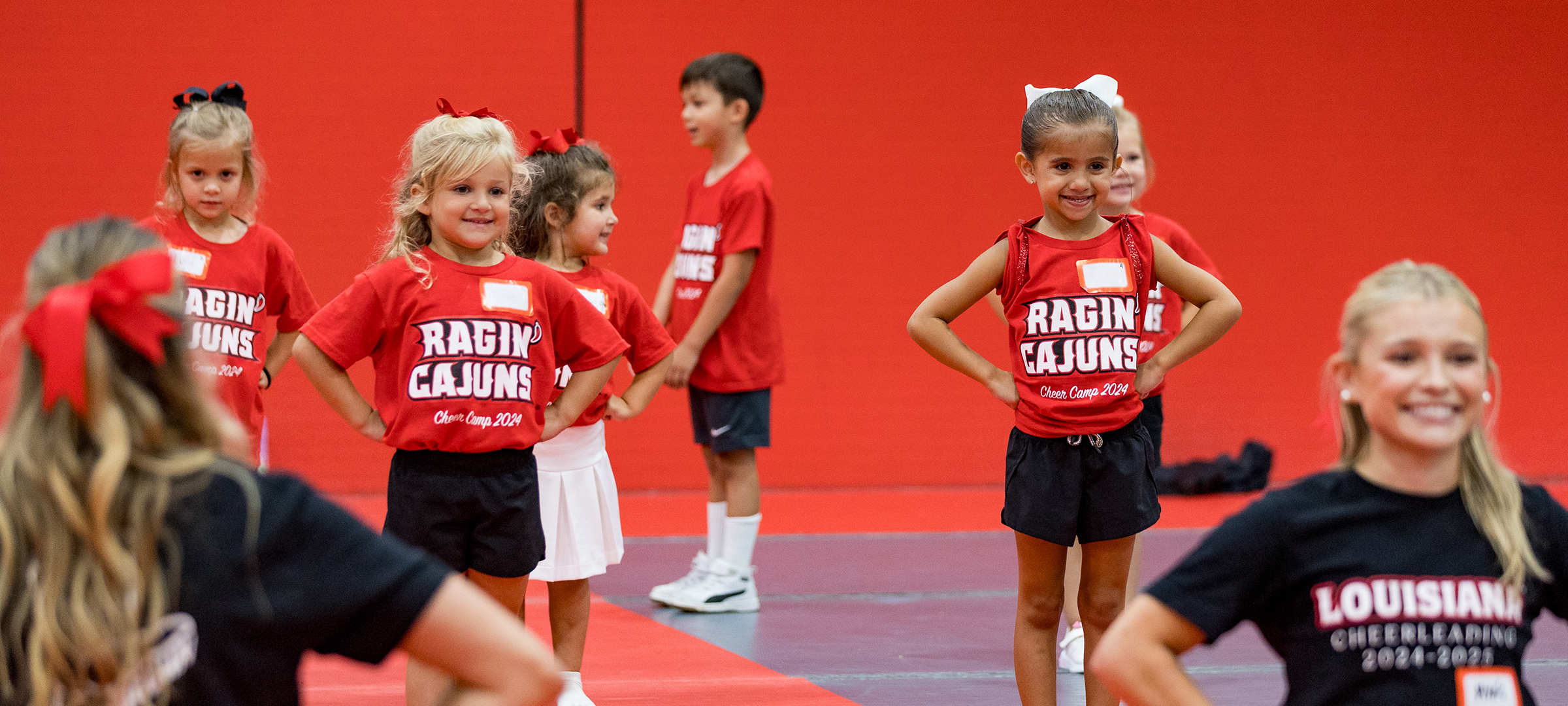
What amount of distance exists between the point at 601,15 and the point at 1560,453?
586 centimetres

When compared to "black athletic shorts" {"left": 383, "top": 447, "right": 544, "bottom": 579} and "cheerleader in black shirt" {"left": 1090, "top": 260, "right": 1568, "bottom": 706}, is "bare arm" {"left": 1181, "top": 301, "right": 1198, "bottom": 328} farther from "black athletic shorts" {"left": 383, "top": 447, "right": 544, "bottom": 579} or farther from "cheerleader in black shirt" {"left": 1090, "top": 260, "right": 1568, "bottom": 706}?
"cheerleader in black shirt" {"left": 1090, "top": 260, "right": 1568, "bottom": 706}

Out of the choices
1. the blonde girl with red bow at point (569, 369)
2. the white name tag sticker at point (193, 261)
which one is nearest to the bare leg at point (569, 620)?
the blonde girl with red bow at point (569, 369)

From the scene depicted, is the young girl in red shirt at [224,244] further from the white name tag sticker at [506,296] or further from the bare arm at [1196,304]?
the bare arm at [1196,304]

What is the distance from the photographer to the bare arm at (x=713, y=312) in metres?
5.13

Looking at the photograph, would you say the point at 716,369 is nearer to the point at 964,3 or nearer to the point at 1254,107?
the point at 964,3

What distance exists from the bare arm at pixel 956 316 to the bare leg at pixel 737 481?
1784 millimetres

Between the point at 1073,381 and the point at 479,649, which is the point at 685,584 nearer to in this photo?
the point at 1073,381

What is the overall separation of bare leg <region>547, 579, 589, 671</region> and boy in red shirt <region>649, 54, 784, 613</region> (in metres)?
1.34

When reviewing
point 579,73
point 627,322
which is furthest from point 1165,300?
point 579,73

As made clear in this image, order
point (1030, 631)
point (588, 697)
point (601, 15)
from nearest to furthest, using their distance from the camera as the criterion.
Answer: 1. point (1030, 631)
2. point (588, 697)
3. point (601, 15)

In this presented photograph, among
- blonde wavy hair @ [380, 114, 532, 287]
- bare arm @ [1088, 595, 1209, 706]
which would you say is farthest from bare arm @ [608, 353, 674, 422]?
bare arm @ [1088, 595, 1209, 706]

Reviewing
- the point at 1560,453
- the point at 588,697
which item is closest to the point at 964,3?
the point at 1560,453

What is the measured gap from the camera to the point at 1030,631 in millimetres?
3268

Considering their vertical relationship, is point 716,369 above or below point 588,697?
above
